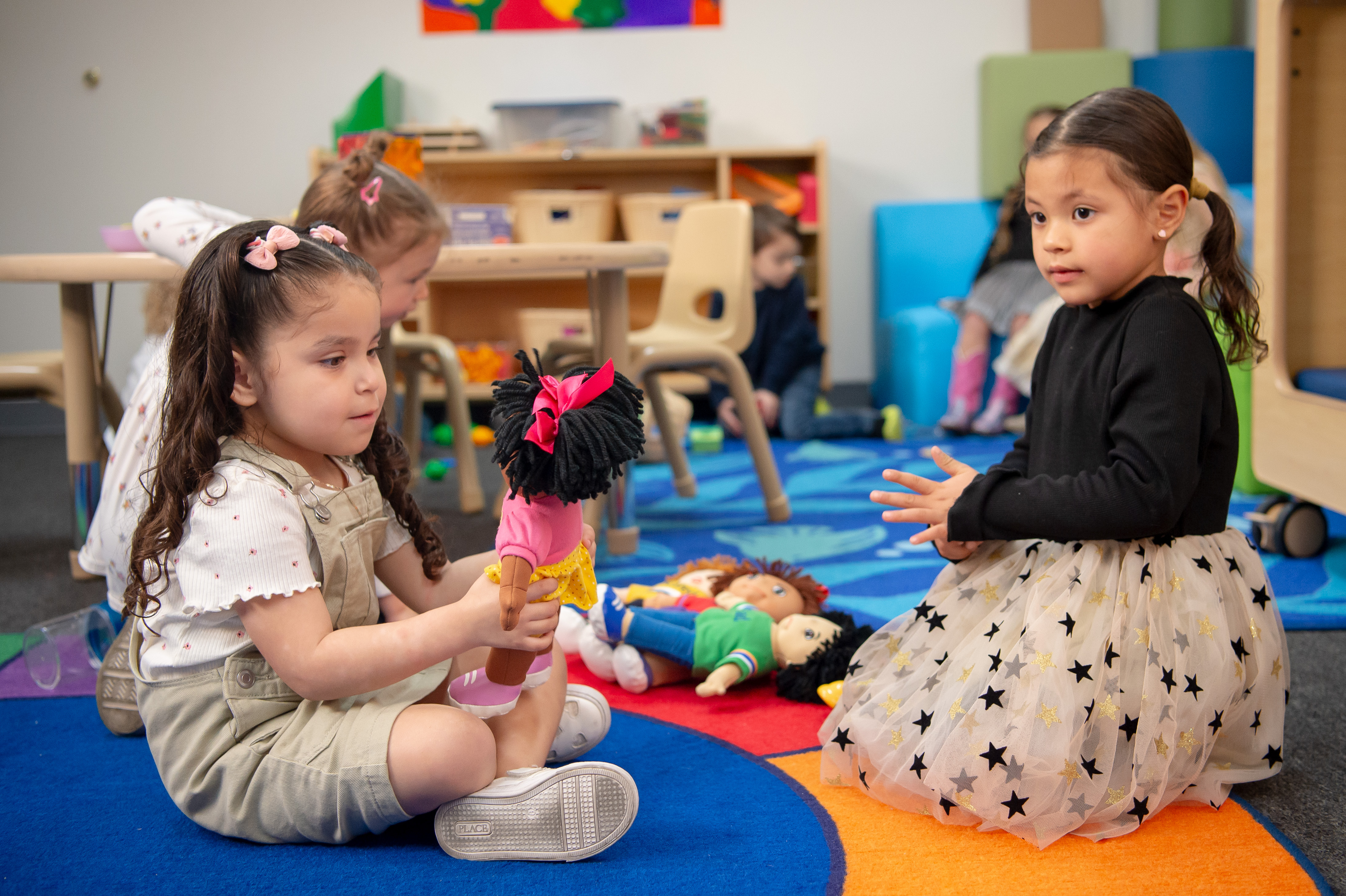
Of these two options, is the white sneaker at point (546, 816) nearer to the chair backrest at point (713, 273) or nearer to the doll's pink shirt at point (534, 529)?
the doll's pink shirt at point (534, 529)

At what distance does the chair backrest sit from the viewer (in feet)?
7.52

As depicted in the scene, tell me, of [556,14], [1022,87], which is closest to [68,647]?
[556,14]

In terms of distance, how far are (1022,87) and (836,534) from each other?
237 centimetres

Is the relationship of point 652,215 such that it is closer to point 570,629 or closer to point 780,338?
point 780,338

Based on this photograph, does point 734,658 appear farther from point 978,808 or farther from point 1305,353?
point 1305,353

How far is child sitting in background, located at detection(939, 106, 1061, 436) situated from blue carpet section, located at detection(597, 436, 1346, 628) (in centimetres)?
20

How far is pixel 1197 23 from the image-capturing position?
11.4 feet

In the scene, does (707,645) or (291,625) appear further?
(707,645)

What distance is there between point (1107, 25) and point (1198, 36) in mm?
373

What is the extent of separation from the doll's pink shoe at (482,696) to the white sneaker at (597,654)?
13.1 inches

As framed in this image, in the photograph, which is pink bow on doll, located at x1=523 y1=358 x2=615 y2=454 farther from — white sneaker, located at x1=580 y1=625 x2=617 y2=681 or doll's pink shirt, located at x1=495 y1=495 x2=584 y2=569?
white sneaker, located at x1=580 y1=625 x2=617 y2=681

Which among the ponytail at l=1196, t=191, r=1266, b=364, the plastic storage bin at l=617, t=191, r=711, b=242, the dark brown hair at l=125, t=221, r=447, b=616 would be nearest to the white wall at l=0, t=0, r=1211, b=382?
the plastic storage bin at l=617, t=191, r=711, b=242

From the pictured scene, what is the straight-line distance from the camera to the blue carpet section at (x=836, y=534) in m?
1.55


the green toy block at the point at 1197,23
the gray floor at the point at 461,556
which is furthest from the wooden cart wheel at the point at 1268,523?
the green toy block at the point at 1197,23
